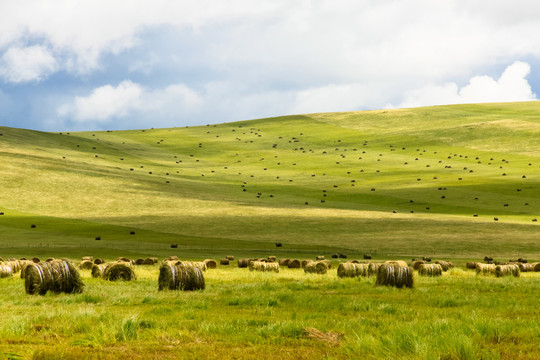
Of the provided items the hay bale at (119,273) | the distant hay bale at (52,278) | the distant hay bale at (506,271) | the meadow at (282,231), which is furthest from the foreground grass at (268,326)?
the distant hay bale at (506,271)

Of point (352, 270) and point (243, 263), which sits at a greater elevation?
point (352, 270)

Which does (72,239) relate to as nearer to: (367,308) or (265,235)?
(265,235)

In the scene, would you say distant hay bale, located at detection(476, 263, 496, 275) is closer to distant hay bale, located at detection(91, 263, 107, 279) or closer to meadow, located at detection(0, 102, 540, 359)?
meadow, located at detection(0, 102, 540, 359)

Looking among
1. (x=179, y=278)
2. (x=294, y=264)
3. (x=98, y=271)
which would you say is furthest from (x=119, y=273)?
(x=294, y=264)

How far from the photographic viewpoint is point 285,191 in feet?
388

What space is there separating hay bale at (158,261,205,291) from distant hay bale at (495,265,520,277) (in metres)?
20.0

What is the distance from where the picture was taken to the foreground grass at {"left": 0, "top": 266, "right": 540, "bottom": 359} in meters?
10.8

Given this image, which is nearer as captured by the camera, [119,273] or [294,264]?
[119,273]

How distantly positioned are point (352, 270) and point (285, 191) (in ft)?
284

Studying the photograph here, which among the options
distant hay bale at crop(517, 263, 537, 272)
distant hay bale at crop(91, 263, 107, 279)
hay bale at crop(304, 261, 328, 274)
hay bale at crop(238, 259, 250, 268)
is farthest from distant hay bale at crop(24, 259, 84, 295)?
distant hay bale at crop(517, 263, 537, 272)

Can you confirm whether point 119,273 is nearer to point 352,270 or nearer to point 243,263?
point 352,270

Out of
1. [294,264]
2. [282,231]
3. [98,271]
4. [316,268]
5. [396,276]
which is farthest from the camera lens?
[282,231]

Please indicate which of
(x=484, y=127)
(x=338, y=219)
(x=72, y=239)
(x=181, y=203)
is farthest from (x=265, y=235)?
(x=484, y=127)

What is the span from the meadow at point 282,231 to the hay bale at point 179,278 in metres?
0.92
